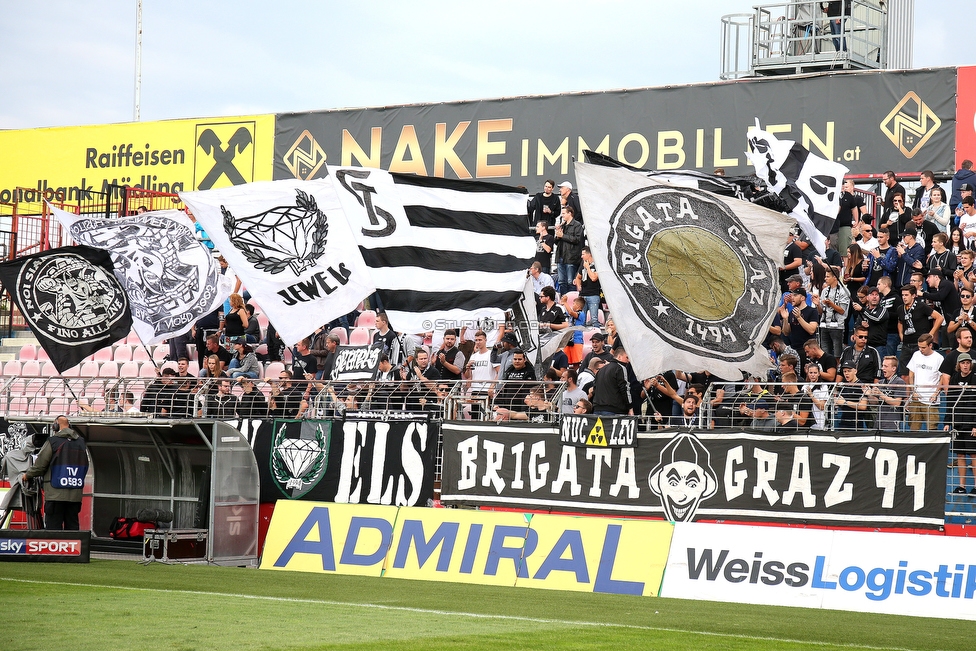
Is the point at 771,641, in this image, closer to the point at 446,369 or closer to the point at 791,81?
the point at 446,369

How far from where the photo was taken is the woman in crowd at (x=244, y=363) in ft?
72.6

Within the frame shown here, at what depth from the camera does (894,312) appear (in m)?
19.0

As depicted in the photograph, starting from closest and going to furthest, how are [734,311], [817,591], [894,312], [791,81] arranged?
[817,591] < [734,311] < [894,312] < [791,81]

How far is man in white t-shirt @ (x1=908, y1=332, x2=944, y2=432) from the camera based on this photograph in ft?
50.1

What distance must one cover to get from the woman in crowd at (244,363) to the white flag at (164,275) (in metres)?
2.39

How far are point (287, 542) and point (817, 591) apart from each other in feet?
25.1

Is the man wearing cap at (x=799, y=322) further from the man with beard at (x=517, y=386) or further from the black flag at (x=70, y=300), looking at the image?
the black flag at (x=70, y=300)

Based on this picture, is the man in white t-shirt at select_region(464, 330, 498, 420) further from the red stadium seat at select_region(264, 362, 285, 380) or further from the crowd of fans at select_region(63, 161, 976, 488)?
the red stadium seat at select_region(264, 362, 285, 380)

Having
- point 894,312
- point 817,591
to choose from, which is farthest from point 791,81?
point 817,591

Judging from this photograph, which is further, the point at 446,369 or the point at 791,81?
the point at 791,81

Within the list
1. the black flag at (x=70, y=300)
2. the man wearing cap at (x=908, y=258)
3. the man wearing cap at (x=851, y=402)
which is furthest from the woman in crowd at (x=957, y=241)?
the black flag at (x=70, y=300)

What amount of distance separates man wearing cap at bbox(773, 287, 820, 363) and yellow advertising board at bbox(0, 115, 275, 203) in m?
16.9

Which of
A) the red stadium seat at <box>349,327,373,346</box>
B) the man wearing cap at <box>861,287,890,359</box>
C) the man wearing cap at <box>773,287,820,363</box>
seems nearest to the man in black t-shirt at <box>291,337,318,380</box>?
→ the red stadium seat at <box>349,327,373,346</box>

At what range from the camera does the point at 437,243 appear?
54.6 ft
